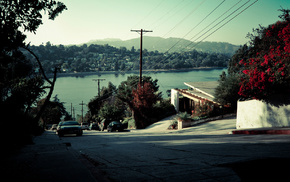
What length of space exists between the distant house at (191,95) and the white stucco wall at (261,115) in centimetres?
1248

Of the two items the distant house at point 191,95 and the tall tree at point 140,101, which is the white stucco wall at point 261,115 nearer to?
the distant house at point 191,95

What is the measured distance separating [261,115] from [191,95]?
18.4m

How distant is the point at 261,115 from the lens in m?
18.9

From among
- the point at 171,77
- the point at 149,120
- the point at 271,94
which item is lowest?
the point at 149,120

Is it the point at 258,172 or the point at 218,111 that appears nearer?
the point at 258,172

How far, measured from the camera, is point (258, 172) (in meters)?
5.00

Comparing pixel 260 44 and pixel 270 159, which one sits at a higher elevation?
pixel 260 44

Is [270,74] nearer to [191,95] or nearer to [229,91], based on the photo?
[229,91]

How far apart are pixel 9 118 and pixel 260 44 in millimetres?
34811

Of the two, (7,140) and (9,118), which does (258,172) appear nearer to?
(7,140)

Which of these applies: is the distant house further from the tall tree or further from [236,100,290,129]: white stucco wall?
[236,100,290,129]: white stucco wall

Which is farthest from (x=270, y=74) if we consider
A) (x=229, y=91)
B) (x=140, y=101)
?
(x=140, y=101)

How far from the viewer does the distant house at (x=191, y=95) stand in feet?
117

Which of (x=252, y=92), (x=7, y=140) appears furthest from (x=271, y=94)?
(x=7, y=140)
